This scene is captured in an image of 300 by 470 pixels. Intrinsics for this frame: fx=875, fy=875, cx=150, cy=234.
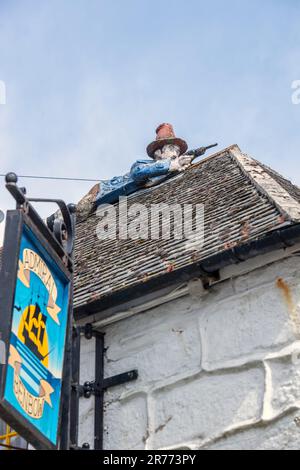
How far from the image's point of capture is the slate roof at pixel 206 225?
23.2 ft

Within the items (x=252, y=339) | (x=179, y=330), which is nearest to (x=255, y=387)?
(x=252, y=339)

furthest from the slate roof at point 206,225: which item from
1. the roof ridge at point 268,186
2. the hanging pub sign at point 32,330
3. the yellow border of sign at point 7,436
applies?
the hanging pub sign at point 32,330

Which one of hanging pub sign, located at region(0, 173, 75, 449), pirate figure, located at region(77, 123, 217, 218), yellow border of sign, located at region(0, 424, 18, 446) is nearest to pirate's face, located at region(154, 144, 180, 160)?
pirate figure, located at region(77, 123, 217, 218)

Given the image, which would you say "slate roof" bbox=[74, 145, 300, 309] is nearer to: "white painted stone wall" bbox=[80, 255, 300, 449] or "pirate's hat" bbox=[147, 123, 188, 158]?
"white painted stone wall" bbox=[80, 255, 300, 449]

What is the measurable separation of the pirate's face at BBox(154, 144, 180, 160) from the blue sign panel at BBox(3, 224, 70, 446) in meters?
6.31

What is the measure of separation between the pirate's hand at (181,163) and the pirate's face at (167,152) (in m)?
0.53

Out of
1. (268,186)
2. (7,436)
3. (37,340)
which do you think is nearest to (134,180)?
(268,186)

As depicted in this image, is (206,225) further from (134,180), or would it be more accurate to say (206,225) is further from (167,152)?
(167,152)

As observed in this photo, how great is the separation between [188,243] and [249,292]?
99cm

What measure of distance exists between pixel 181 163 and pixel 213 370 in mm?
4908

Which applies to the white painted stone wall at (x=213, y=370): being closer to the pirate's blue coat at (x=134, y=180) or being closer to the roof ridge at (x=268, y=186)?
the roof ridge at (x=268, y=186)

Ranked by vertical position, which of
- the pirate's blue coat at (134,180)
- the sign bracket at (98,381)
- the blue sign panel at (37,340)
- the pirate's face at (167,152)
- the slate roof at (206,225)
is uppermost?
the pirate's face at (167,152)

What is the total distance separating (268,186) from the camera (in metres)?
8.14

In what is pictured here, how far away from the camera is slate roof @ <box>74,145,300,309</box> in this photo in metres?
7.08
